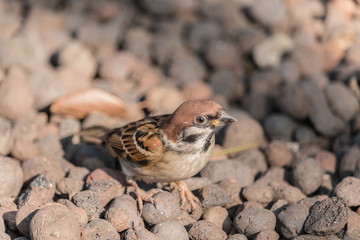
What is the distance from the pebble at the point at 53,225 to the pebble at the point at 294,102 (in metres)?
2.89

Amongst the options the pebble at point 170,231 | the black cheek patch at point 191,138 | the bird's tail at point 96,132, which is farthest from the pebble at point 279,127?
the pebble at point 170,231

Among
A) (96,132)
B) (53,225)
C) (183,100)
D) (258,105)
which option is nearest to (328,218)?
(53,225)

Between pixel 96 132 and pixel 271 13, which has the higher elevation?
pixel 271 13

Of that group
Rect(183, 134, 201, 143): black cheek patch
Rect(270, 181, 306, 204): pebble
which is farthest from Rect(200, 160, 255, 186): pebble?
Rect(183, 134, 201, 143): black cheek patch

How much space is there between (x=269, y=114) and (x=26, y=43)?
10.6 feet

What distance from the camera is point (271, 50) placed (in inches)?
246

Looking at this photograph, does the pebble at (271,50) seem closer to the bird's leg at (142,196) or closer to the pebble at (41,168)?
the bird's leg at (142,196)

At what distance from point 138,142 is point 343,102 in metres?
2.50

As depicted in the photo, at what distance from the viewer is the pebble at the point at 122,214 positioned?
12.1ft

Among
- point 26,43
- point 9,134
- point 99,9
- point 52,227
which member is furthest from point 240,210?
→ point 99,9

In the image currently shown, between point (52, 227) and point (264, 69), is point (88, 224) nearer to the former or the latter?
point (52, 227)

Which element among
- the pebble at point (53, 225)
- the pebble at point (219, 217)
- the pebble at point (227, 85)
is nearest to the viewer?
the pebble at point (53, 225)

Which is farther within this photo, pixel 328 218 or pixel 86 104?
pixel 86 104

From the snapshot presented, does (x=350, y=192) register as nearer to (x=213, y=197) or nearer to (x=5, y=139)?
(x=213, y=197)
